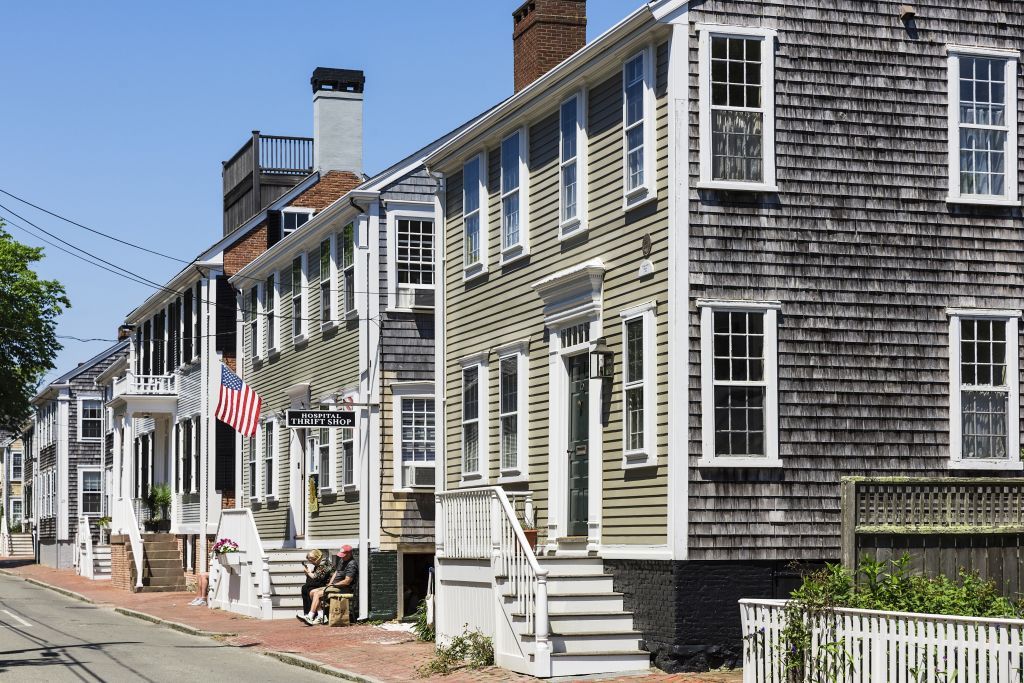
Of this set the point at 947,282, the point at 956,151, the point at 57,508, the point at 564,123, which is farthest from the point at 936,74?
the point at 57,508

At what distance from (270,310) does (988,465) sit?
67.7ft


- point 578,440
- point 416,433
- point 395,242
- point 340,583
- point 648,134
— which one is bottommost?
point 340,583

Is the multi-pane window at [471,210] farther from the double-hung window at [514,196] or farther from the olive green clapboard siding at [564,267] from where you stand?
the double-hung window at [514,196]

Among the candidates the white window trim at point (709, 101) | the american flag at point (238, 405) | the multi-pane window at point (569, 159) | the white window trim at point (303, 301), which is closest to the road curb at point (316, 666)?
the multi-pane window at point (569, 159)

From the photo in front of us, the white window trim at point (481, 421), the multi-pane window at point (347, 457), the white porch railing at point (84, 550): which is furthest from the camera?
the white porch railing at point (84, 550)

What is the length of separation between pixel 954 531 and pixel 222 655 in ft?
35.1

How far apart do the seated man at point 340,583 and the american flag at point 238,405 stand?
5209 mm

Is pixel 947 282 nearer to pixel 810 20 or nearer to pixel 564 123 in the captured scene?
pixel 810 20

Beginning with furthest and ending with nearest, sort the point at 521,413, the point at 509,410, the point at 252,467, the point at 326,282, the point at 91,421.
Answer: the point at 91,421, the point at 252,467, the point at 326,282, the point at 509,410, the point at 521,413

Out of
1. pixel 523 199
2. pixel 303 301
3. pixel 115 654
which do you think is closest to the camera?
pixel 115 654

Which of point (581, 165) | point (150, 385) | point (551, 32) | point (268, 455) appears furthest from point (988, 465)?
point (150, 385)

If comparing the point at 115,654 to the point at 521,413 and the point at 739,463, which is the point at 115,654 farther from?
the point at 739,463

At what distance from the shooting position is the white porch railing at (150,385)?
43.3 metres

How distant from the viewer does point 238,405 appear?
1216 inches
